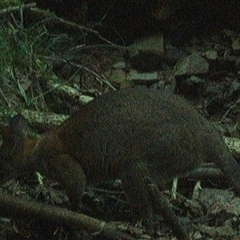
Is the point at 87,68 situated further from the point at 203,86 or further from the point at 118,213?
the point at 118,213

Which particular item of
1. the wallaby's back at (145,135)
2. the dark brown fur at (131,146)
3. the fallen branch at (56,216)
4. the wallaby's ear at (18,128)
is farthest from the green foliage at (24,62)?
the fallen branch at (56,216)

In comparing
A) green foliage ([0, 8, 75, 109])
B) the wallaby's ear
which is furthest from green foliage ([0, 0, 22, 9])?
the wallaby's ear

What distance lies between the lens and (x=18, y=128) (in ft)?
20.4

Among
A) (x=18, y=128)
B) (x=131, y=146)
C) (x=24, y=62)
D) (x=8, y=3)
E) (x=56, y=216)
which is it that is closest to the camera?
(x=56, y=216)

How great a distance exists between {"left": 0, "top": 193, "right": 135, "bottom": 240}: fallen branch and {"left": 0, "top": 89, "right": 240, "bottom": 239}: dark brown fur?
0.45m

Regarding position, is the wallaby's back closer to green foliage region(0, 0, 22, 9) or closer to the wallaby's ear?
the wallaby's ear

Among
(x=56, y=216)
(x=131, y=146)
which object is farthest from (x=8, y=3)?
(x=56, y=216)

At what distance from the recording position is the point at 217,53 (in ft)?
28.2

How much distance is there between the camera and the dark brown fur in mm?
5828

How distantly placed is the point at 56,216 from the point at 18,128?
0.96m

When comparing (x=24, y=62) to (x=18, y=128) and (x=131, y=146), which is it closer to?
(x=18, y=128)

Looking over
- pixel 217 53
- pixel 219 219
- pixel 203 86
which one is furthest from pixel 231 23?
pixel 219 219

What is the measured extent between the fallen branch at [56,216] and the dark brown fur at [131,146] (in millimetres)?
454

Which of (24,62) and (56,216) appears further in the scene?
(24,62)
